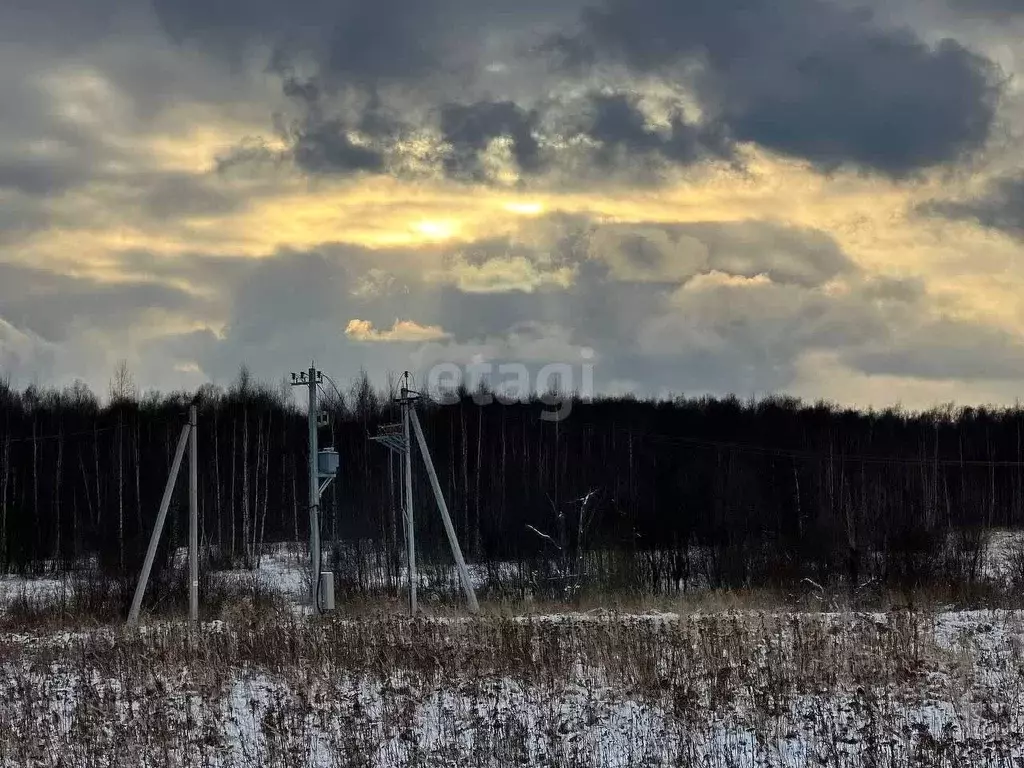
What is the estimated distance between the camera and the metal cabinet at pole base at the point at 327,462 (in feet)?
90.4

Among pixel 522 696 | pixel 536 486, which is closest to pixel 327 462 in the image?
pixel 522 696

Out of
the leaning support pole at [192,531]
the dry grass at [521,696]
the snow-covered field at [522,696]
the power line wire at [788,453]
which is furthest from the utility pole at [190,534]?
the power line wire at [788,453]

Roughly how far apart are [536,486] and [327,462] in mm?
27519

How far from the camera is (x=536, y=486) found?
54438 millimetres

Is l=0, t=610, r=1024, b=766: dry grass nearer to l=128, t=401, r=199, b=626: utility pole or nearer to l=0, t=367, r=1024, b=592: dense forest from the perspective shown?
l=128, t=401, r=199, b=626: utility pole

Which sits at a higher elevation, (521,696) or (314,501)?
(314,501)

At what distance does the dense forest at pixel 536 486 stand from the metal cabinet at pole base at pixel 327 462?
31.2 ft

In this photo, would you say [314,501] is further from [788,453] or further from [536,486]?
[788,453]

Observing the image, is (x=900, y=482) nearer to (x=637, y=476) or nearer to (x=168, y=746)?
(x=637, y=476)

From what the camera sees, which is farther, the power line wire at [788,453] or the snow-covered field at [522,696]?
the power line wire at [788,453]

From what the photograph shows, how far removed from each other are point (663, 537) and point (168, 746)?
39365 mm

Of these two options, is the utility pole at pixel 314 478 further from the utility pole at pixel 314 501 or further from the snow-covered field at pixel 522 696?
the snow-covered field at pixel 522 696

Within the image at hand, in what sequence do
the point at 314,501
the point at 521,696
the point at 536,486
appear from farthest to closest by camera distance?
the point at 536,486
the point at 314,501
the point at 521,696

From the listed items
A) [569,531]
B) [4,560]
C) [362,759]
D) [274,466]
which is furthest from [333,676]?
[274,466]
